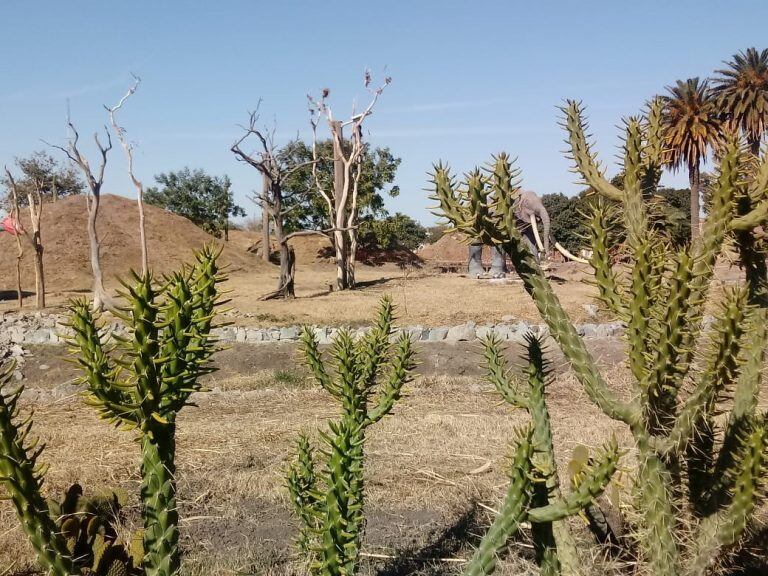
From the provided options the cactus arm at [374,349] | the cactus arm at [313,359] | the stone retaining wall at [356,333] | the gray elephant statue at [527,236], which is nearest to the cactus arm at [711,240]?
the cactus arm at [374,349]

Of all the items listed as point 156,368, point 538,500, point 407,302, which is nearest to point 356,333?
point 407,302

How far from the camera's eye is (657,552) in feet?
8.26

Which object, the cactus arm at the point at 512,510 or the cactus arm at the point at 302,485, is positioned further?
the cactus arm at the point at 302,485

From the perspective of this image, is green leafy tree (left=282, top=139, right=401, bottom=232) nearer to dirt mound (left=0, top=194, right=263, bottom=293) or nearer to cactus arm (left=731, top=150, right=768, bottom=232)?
dirt mound (left=0, top=194, right=263, bottom=293)

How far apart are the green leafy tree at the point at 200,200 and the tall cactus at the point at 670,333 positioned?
35521mm

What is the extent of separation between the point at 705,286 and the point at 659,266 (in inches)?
9.4

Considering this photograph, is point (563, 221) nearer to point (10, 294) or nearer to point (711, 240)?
point (10, 294)

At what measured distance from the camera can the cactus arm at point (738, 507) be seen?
8.46ft

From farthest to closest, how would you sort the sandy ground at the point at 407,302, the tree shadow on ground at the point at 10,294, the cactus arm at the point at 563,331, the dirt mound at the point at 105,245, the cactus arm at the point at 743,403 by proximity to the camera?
the dirt mound at the point at 105,245
the tree shadow on ground at the point at 10,294
the sandy ground at the point at 407,302
the cactus arm at the point at 743,403
the cactus arm at the point at 563,331

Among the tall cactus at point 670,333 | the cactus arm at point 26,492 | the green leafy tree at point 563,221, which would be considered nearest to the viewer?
the cactus arm at point 26,492

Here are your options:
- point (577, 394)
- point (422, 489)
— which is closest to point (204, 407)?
point (422, 489)

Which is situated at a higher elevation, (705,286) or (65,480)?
(705,286)

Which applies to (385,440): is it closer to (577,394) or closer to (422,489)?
(422,489)

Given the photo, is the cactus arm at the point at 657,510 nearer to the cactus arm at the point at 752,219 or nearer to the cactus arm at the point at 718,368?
the cactus arm at the point at 718,368
